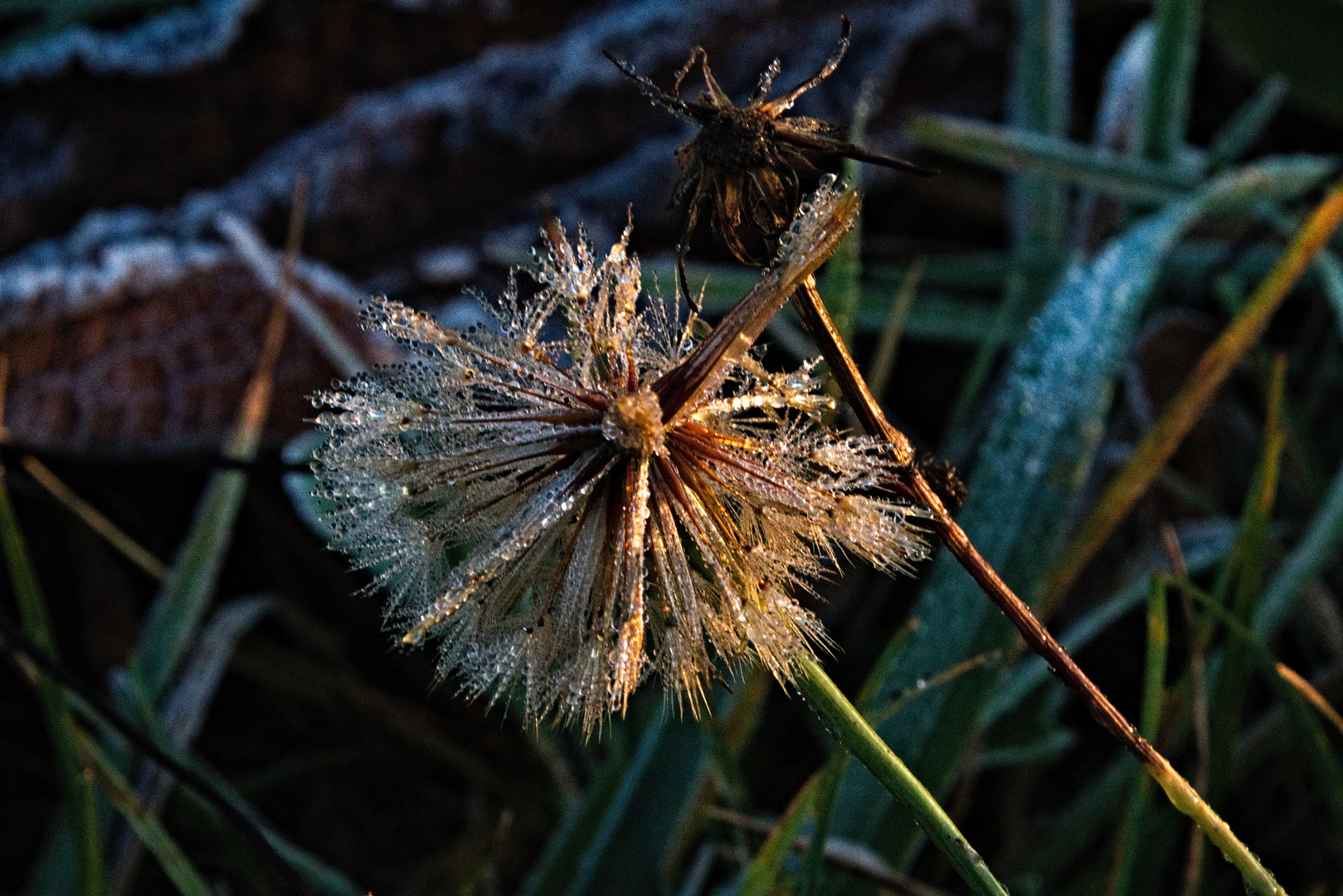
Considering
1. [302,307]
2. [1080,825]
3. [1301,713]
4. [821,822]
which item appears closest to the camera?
[821,822]

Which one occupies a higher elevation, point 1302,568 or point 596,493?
point 1302,568

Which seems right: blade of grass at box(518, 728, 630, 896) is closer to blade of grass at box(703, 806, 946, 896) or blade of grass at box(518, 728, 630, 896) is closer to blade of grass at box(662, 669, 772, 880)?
blade of grass at box(662, 669, 772, 880)

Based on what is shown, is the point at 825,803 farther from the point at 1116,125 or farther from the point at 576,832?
the point at 1116,125

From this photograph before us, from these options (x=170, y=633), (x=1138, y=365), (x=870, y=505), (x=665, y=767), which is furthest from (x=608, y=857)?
(x=1138, y=365)

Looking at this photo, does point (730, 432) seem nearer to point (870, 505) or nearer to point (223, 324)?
point (870, 505)

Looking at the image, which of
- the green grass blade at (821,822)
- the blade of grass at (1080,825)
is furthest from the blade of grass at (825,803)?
the blade of grass at (1080,825)

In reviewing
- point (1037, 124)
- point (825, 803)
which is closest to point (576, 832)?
point (825, 803)

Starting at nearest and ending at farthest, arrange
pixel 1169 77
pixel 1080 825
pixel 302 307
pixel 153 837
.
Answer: pixel 153 837, pixel 1080 825, pixel 302 307, pixel 1169 77

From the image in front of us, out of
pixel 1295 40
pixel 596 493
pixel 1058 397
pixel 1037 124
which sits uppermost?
pixel 1295 40
